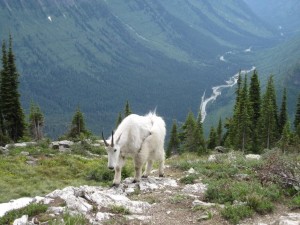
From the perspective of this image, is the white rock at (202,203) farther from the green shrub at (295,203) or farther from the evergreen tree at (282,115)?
the evergreen tree at (282,115)

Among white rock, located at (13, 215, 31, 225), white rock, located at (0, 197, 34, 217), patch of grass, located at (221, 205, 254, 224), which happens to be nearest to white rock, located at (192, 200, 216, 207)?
patch of grass, located at (221, 205, 254, 224)

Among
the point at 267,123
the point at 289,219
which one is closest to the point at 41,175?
the point at 289,219

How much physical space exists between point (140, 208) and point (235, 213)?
2654 mm

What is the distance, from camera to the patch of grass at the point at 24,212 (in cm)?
1035

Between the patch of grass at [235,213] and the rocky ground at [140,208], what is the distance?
16cm

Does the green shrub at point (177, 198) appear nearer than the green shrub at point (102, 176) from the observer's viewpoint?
Yes

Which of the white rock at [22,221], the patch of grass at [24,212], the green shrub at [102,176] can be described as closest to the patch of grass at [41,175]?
the green shrub at [102,176]

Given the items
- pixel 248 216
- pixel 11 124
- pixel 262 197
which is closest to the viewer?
pixel 248 216

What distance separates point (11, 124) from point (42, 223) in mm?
44335

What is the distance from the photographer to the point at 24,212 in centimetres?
1058

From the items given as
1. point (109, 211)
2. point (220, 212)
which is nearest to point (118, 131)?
point (109, 211)

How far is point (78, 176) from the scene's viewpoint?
835 inches

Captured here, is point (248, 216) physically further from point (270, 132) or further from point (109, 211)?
point (270, 132)

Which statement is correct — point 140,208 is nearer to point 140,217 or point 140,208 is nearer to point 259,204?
point 140,217
